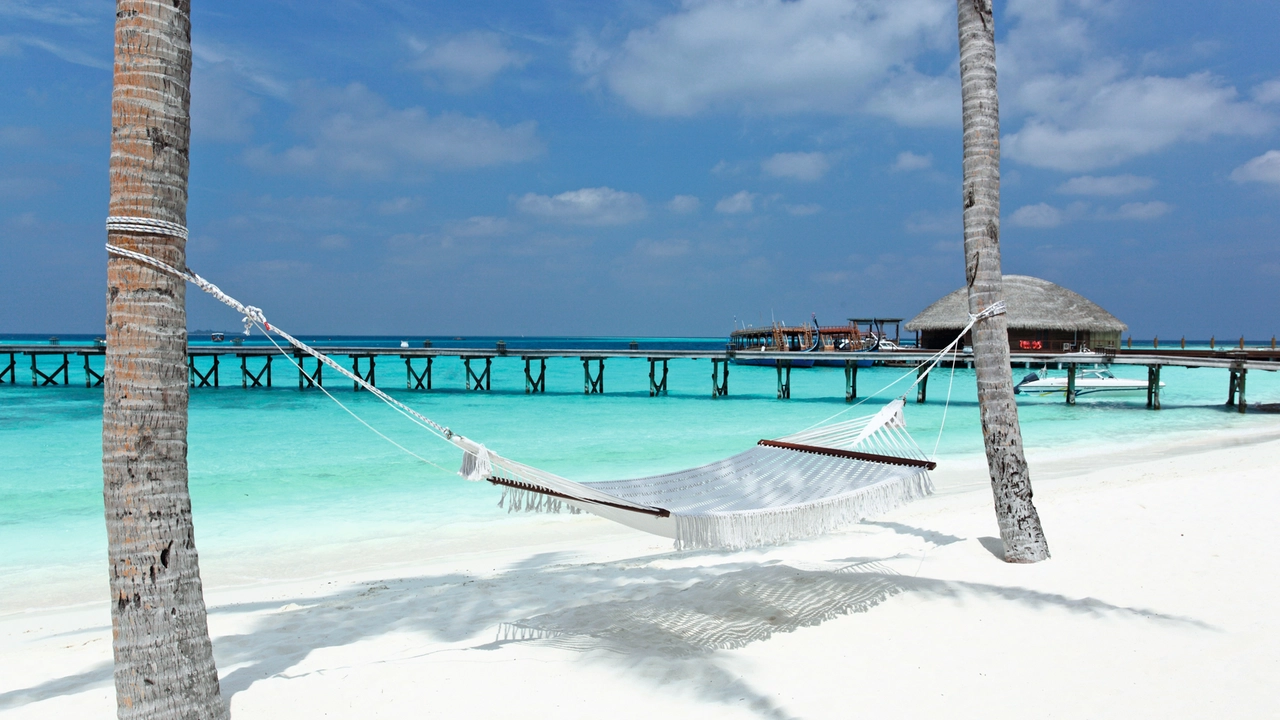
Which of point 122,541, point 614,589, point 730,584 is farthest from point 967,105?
point 122,541

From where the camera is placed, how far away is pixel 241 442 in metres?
12.8

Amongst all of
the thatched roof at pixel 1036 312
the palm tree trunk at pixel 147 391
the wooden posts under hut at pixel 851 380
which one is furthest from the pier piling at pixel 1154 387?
the palm tree trunk at pixel 147 391

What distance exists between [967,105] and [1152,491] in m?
3.42

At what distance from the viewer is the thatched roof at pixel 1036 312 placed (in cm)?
2638

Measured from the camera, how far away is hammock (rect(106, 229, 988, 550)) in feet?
9.22

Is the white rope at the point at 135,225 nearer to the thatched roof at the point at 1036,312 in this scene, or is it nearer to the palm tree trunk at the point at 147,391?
the palm tree trunk at the point at 147,391

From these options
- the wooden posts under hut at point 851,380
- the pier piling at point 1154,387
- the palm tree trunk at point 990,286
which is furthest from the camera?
the wooden posts under hut at point 851,380

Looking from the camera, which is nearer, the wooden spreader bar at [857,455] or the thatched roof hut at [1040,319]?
the wooden spreader bar at [857,455]

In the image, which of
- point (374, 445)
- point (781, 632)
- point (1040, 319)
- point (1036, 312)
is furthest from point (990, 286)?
point (1036, 312)

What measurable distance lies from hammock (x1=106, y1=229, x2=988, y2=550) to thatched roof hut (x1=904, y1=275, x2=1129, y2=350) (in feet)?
78.0

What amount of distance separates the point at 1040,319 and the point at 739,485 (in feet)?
87.8

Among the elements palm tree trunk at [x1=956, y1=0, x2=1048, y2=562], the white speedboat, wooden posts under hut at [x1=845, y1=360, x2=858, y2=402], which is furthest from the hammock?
the white speedboat

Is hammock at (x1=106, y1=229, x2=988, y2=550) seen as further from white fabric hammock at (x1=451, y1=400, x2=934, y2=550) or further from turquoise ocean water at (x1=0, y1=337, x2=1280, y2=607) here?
turquoise ocean water at (x1=0, y1=337, x2=1280, y2=607)

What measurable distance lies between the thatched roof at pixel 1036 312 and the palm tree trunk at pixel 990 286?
23727 mm
